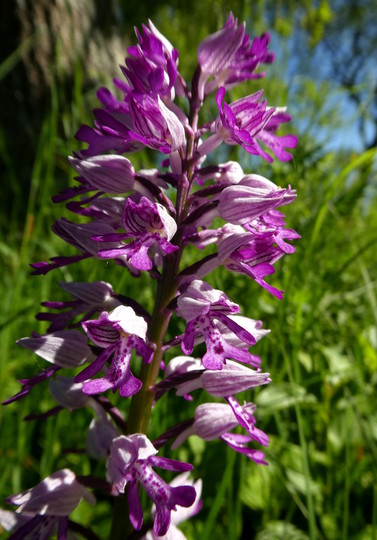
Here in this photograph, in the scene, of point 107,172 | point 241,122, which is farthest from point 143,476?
point 241,122

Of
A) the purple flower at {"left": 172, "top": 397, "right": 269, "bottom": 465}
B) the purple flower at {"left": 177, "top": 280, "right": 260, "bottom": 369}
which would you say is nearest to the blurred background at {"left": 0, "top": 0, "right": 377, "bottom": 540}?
the purple flower at {"left": 172, "top": 397, "right": 269, "bottom": 465}

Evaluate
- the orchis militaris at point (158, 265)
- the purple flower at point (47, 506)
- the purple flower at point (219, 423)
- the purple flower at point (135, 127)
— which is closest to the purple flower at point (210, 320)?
the orchis militaris at point (158, 265)

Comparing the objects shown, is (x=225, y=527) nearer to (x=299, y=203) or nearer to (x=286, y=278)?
(x=286, y=278)

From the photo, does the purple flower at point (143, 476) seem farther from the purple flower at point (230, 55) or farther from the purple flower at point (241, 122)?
the purple flower at point (230, 55)

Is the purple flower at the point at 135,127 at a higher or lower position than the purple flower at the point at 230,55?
lower

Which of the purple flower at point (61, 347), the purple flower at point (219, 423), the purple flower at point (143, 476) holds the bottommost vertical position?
the purple flower at point (143, 476)

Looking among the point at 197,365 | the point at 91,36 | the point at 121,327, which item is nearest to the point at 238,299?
the point at 197,365

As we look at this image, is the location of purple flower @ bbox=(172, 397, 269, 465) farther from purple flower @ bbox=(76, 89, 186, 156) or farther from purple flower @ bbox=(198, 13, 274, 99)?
purple flower @ bbox=(198, 13, 274, 99)
